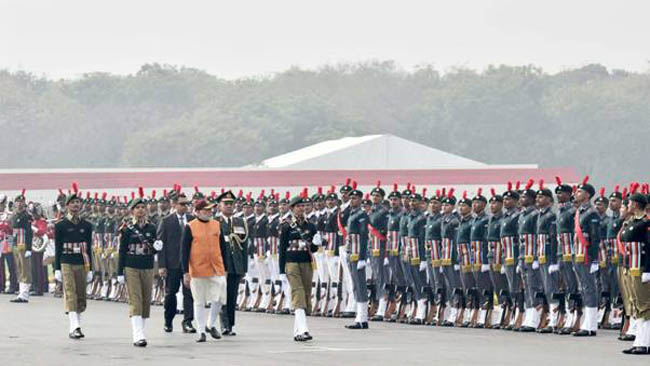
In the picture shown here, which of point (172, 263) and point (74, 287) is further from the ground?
point (172, 263)

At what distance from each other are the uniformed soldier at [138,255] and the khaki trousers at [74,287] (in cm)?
65

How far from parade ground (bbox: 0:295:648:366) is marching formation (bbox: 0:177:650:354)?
47 cm

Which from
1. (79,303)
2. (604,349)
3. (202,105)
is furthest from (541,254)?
(202,105)

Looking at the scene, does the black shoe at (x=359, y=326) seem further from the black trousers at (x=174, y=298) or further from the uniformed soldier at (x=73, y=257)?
the uniformed soldier at (x=73, y=257)

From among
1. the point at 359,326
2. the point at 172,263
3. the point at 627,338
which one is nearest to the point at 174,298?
the point at 172,263

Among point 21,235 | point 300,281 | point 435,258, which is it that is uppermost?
point 21,235

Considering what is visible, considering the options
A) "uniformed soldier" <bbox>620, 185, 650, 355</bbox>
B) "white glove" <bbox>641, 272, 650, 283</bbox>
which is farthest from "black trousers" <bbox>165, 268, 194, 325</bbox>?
"white glove" <bbox>641, 272, 650, 283</bbox>

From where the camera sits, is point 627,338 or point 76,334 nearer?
point 627,338

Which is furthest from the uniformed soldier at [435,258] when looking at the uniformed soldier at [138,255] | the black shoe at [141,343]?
the black shoe at [141,343]

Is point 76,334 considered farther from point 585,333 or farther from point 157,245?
point 585,333

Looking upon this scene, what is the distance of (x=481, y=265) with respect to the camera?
24.2m

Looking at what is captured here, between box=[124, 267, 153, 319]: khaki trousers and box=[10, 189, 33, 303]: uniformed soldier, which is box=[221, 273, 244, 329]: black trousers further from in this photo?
box=[10, 189, 33, 303]: uniformed soldier

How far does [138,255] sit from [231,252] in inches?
85.8

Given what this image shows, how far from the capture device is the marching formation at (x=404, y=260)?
21.0m
